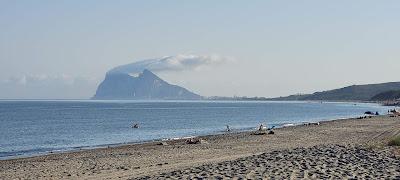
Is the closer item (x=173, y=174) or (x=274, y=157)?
(x=173, y=174)

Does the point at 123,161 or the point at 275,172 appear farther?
the point at 123,161

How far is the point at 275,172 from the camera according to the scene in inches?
679

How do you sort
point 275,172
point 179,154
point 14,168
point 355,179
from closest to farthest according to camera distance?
point 355,179, point 275,172, point 14,168, point 179,154

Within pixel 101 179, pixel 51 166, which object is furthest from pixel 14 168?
pixel 101 179

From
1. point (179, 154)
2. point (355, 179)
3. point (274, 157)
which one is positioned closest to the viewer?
point (355, 179)

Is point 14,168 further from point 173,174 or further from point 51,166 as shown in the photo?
point 173,174

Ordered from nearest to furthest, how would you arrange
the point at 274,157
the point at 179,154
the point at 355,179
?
the point at 355,179 < the point at 274,157 < the point at 179,154

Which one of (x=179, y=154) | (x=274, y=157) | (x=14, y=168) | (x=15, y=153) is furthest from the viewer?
(x=15, y=153)

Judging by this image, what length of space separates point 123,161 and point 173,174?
10704mm

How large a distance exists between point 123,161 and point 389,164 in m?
13.3

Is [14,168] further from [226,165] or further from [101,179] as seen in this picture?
[226,165]

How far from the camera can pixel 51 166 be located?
26.8 metres

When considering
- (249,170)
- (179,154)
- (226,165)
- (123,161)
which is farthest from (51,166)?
(249,170)

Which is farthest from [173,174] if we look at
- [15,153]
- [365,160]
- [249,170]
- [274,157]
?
[15,153]
